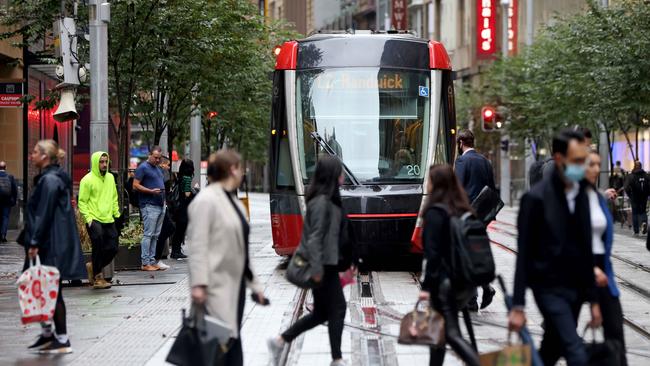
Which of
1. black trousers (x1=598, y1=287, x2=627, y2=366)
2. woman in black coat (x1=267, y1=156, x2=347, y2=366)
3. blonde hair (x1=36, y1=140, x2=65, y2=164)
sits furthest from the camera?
blonde hair (x1=36, y1=140, x2=65, y2=164)

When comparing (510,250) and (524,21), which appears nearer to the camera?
(510,250)

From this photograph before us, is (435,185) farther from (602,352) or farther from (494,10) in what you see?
(494,10)

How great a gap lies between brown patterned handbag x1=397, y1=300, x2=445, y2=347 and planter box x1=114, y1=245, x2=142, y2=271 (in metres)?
11.9

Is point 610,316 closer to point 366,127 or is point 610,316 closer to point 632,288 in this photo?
point 632,288

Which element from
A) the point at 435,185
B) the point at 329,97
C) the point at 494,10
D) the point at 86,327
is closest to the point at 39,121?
the point at 329,97

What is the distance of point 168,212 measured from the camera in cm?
2209

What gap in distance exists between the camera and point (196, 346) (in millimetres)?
8227

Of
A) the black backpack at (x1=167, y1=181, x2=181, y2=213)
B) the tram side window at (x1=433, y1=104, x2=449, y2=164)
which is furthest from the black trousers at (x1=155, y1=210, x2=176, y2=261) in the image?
the tram side window at (x1=433, y1=104, x2=449, y2=164)

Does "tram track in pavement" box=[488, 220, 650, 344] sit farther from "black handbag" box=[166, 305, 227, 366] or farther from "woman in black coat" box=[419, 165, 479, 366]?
"black handbag" box=[166, 305, 227, 366]

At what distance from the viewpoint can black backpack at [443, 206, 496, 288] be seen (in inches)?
358

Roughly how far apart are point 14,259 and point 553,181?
57.0ft

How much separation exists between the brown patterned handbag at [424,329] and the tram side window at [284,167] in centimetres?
1068

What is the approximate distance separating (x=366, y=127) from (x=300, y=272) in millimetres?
10210

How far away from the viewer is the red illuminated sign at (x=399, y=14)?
87.1 metres
